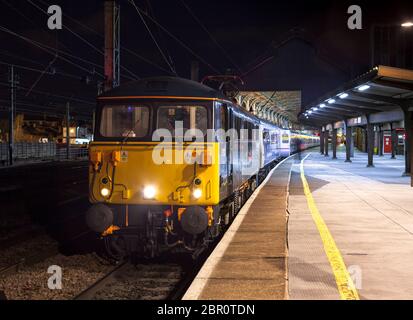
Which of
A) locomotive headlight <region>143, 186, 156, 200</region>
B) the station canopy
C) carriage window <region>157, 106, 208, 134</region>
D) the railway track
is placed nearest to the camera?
the railway track

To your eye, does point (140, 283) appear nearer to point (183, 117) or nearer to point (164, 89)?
point (183, 117)

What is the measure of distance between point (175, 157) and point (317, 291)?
11.7ft

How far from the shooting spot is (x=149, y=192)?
8742 millimetres

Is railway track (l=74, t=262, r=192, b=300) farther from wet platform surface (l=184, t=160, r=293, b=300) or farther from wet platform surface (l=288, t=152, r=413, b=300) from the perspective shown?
wet platform surface (l=288, t=152, r=413, b=300)

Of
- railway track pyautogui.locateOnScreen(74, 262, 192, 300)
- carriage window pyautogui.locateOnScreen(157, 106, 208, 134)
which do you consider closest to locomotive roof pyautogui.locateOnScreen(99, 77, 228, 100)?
carriage window pyautogui.locateOnScreen(157, 106, 208, 134)

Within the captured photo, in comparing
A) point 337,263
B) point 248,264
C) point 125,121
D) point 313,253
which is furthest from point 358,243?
point 125,121

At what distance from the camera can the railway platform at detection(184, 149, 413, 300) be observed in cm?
612

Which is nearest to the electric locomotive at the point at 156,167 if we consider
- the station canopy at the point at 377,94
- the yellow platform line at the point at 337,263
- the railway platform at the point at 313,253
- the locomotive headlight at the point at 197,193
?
the locomotive headlight at the point at 197,193

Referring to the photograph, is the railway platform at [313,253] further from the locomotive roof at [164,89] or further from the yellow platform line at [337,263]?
the locomotive roof at [164,89]

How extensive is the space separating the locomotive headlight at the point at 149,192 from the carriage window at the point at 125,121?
897 mm
